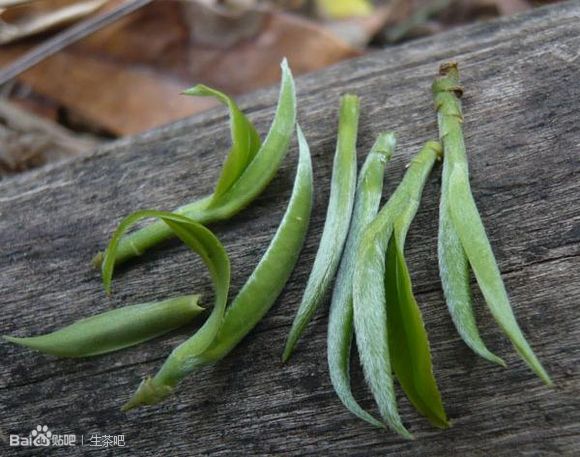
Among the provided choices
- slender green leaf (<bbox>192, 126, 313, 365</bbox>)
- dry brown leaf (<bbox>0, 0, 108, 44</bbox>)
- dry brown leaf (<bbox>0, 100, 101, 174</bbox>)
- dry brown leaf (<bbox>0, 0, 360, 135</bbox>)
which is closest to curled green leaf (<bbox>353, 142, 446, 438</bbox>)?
slender green leaf (<bbox>192, 126, 313, 365</bbox>)

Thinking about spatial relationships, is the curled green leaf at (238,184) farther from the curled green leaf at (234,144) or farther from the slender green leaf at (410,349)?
the slender green leaf at (410,349)

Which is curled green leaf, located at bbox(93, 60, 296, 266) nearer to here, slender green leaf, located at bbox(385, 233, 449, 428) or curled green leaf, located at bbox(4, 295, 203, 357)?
curled green leaf, located at bbox(4, 295, 203, 357)

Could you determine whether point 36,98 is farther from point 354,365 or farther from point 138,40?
Result: point 354,365

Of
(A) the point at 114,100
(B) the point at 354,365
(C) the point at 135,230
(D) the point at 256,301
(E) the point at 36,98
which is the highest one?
(E) the point at 36,98

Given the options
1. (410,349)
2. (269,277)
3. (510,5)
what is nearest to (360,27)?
(510,5)

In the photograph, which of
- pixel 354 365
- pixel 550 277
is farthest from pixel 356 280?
pixel 550 277

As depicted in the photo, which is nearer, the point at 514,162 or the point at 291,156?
the point at 514,162

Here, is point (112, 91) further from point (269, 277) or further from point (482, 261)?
point (482, 261)
